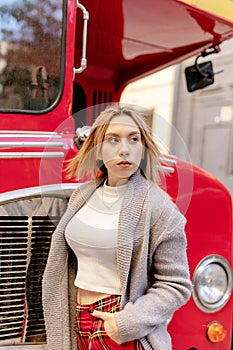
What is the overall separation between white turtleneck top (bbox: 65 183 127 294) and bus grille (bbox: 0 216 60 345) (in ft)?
0.68

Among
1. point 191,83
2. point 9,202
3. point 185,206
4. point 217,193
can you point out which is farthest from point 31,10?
point 191,83

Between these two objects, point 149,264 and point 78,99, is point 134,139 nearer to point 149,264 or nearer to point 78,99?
point 149,264

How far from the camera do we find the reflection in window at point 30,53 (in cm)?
175

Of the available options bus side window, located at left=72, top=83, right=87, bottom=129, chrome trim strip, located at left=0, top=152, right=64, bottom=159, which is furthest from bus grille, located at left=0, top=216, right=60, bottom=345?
bus side window, located at left=72, top=83, right=87, bottom=129

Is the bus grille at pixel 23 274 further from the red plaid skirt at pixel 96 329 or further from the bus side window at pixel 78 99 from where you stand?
the bus side window at pixel 78 99

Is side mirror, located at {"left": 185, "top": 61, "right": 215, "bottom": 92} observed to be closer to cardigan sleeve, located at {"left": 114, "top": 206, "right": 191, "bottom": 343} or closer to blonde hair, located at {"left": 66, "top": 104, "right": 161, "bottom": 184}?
blonde hair, located at {"left": 66, "top": 104, "right": 161, "bottom": 184}

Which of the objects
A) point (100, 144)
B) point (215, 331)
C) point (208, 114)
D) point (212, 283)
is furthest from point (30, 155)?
point (208, 114)

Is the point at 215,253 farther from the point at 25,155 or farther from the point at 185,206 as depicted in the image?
the point at 25,155

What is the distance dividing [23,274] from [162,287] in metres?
0.54

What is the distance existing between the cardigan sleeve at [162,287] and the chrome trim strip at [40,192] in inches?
16.2

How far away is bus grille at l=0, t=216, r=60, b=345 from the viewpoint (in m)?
1.62

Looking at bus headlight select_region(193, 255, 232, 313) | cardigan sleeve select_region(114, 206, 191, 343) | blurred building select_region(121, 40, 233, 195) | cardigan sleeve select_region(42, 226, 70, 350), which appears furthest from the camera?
blurred building select_region(121, 40, 233, 195)

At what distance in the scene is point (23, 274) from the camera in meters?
1.65

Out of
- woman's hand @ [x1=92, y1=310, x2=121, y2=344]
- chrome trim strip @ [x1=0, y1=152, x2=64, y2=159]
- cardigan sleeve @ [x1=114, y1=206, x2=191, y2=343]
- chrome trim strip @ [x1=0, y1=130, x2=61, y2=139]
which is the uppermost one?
chrome trim strip @ [x1=0, y1=130, x2=61, y2=139]
